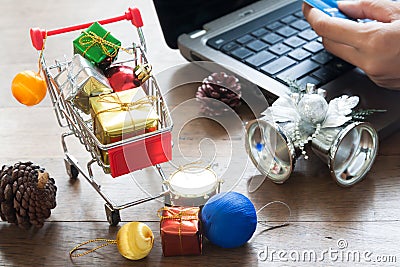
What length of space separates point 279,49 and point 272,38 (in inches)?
1.3

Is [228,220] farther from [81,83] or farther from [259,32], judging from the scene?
[259,32]

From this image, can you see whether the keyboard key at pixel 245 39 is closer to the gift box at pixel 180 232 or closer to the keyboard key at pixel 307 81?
the keyboard key at pixel 307 81

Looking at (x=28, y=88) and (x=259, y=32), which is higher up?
(x=28, y=88)

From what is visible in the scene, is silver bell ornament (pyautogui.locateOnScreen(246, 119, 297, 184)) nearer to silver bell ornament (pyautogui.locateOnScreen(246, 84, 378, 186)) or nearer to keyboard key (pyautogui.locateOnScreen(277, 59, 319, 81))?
silver bell ornament (pyautogui.locateOnScreen(246, 84, 378, 186))

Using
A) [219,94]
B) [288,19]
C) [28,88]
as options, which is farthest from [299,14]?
[28,88]

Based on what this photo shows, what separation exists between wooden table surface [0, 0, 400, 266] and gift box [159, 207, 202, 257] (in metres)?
0.01

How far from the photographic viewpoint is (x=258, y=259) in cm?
82

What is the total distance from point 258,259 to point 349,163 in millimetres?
196

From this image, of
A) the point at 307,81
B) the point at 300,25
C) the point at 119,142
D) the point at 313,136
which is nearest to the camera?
the point at 119,142

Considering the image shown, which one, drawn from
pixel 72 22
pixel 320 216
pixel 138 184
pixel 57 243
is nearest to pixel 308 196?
pixel 320 216

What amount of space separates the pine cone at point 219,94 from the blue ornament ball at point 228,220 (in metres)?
0.23

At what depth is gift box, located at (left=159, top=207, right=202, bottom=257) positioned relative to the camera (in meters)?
0.81

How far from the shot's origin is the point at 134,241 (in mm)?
811

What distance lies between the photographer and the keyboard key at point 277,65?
1.02 m
